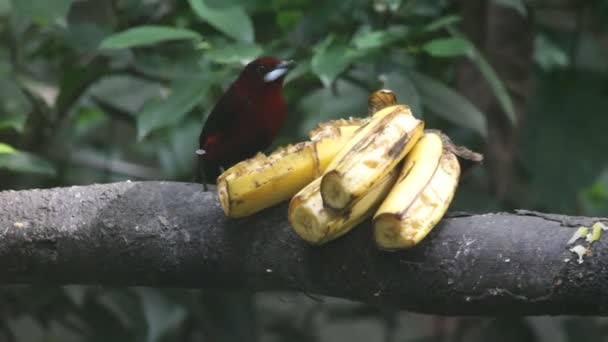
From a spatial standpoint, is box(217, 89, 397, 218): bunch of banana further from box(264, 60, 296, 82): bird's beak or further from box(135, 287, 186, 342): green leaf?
box(135, 287, 186, 342): green leaf

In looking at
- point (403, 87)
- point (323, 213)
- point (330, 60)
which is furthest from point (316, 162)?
point (403, 87)

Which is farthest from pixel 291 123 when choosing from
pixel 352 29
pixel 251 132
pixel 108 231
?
pixel 108 231

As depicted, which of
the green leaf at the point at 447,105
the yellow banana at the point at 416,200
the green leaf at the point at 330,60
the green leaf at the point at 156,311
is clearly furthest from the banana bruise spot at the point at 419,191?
the green leaf at the point at 156,311

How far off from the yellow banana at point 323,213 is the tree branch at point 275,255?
6 centimetres

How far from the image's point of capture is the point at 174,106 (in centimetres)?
297

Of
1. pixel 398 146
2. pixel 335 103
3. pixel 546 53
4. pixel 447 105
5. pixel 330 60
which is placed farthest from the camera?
pixel 546 53

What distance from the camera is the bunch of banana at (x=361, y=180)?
1.80m

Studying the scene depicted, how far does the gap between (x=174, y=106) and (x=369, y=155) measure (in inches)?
49.3

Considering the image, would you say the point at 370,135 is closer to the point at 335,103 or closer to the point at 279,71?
the point at 279,71

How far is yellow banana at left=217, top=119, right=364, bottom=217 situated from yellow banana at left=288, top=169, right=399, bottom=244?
73mm

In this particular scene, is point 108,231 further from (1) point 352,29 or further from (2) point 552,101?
(2) point 552,101

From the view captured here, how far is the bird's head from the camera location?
2.81 meters

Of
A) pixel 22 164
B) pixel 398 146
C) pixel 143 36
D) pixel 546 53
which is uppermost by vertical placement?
pixel 398 146

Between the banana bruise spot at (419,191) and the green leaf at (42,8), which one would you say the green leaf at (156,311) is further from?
the banana bruise spot at (419,191)
